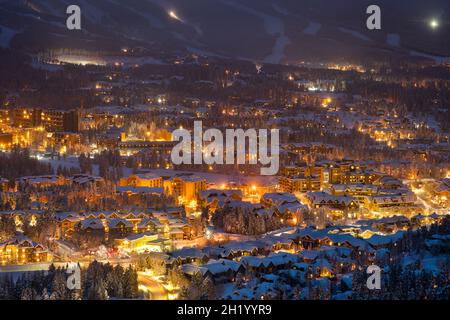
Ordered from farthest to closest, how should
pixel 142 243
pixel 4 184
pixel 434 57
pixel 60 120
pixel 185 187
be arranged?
1. pixel 434 57
2. pixel 60 120
3. pixel 185 187
4. pixel 4 184
5. pixel 142 243

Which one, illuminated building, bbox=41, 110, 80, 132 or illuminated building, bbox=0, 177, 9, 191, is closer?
illuminated building, bbox=0, 177, 9, 191

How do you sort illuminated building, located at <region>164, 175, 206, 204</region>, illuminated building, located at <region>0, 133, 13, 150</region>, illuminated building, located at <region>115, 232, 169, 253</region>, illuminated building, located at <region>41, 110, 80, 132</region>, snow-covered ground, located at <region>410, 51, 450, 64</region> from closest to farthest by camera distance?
illuminated building, located at <region>115, 232, 169, 253</region> < illuminated building, located at <region>164, 175, 206, 204</region> < illuminated building, located at <region>0, 133, 13, 150</region> < illuminated building, located at <region>41, 110, 80, 132</region> < snow-covered ground, located at <region>410, 51, 450, 64</region>

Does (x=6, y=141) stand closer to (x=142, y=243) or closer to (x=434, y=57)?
(x=142, y=243)

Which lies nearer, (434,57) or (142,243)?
(142,243)

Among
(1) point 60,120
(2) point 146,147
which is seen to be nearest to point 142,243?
(2) point 146,147

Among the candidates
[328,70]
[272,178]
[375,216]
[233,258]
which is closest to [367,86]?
[328,70]

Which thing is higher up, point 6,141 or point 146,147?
point 6,141

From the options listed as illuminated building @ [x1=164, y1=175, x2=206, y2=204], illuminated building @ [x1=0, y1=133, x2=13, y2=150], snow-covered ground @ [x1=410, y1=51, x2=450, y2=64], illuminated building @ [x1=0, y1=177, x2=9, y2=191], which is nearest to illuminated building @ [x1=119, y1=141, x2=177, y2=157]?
illuminated building @ [x1=0, y1=133, x2=13, y2=150]

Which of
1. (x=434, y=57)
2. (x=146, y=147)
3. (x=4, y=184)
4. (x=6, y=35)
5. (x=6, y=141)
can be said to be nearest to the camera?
(x=4, y=184)

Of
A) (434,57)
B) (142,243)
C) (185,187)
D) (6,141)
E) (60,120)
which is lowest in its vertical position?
(142,243)

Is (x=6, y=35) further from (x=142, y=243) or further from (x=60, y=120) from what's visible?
(x=142, y=243)

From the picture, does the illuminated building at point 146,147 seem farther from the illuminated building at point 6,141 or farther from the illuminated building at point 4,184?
the illuminated building at point 4,184

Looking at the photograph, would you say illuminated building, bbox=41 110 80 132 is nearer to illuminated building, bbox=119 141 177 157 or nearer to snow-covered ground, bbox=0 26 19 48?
illuminated building, bbox=119 141 177 157
